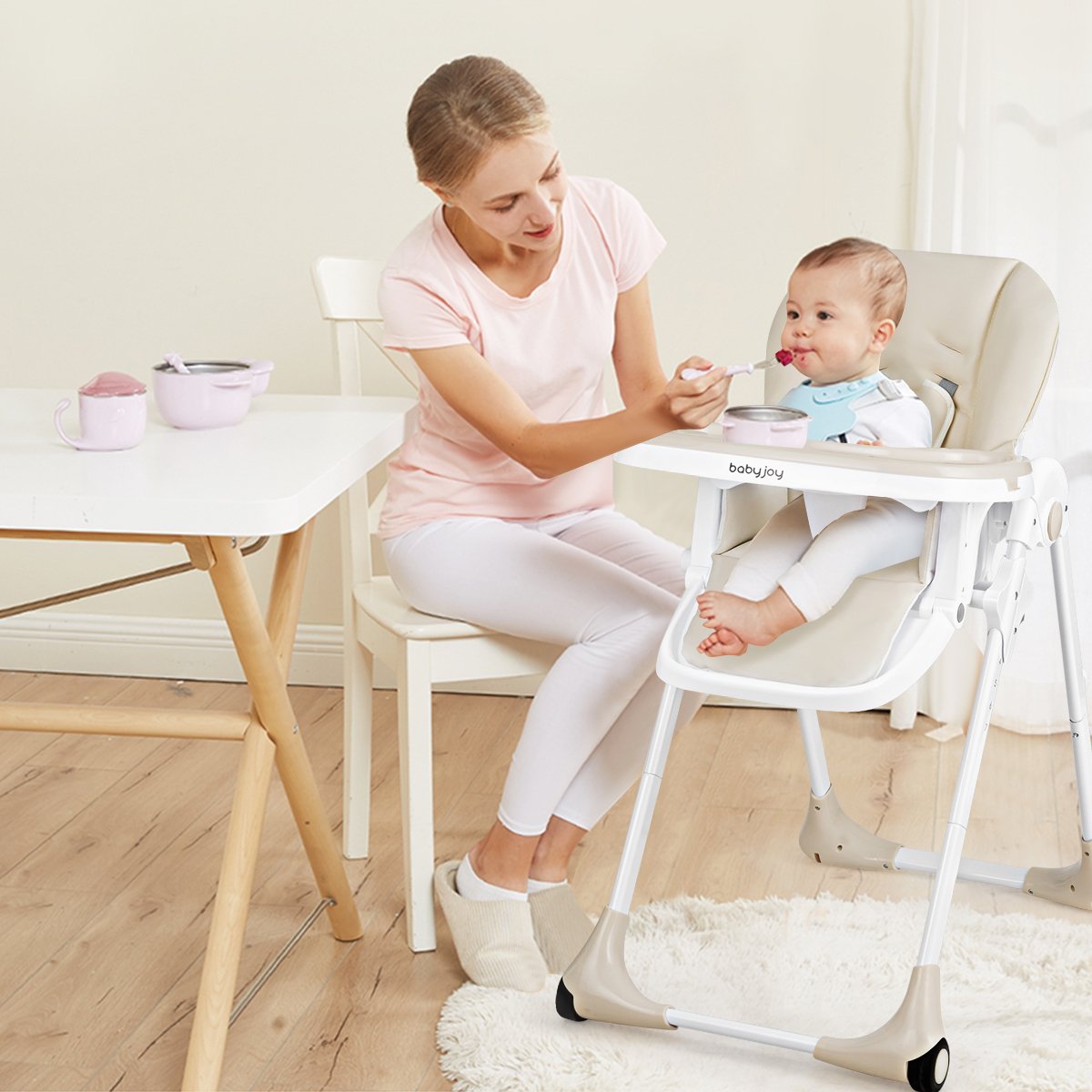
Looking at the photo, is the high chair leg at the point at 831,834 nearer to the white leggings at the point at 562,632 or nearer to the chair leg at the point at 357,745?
the white leggings at the point at 562,632

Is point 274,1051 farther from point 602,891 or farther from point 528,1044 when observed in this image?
point 602,891

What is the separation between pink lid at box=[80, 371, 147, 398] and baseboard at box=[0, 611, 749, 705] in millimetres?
1369

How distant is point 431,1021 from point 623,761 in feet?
1.28

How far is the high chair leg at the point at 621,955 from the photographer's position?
1.63 metres

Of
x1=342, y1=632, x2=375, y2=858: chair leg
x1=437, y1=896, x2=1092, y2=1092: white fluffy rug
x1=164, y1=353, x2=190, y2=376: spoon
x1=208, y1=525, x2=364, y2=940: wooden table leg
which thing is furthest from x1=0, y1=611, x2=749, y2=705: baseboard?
x1=164, y1=353, x2=190, y2=376: spoon

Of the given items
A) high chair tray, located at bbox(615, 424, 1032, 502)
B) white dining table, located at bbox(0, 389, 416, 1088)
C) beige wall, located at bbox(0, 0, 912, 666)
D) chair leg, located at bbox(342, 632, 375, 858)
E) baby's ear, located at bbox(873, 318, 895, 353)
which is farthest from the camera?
beige wall, located at bbox(0, 0, 912, 666)

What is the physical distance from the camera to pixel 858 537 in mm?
1631

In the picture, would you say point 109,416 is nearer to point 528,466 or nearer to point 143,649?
point 528,466

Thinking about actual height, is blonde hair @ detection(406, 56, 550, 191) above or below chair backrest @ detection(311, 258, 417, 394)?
above

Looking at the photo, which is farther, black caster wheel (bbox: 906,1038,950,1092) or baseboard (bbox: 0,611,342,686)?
baseboard (bbox: 0,611,342,686)

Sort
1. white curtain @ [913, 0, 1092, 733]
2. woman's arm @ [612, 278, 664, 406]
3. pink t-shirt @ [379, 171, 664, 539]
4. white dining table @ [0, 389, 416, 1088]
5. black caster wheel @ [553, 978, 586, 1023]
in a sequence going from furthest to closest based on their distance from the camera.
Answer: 1. white curtain @ [913, 0, 1092, 733]
2. woman's arm @ [612, 278, 664, 406]
3. pink t-shirt @ [379, 171, 664, 539]
4. black caster wheel @ [553, 978, 586, 1023]
5. white dining table @ [0, 389, 416, 1088]

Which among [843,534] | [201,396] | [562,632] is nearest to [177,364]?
[201,396]

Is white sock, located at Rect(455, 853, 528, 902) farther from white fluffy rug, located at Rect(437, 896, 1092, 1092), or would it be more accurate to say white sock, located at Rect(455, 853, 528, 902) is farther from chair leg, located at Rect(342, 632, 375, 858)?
chair leg, located at Rect(342, 632, 375, 858)

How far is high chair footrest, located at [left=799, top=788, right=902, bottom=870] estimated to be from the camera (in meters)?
2.09
